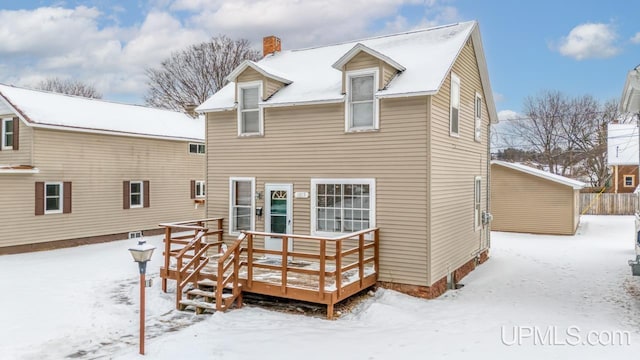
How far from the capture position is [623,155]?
3288cm

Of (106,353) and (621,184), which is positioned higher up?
(621,184)

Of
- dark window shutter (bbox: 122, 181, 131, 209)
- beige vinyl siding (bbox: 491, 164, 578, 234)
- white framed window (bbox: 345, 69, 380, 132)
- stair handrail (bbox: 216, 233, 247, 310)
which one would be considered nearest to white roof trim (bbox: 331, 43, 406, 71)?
white framed window (bbox: 345, 69, 380, 132)

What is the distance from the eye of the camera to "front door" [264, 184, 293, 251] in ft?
37.9

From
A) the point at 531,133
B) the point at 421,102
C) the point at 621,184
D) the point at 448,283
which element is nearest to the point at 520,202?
the point at 448,283

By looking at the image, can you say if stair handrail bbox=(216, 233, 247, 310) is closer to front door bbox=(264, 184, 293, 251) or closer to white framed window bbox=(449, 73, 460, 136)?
front door bbox=(264, 184, 293, 251)

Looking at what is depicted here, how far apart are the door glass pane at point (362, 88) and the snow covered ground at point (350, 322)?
443 cm

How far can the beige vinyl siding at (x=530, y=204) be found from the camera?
70.7 feet

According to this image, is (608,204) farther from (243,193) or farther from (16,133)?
(16,133)

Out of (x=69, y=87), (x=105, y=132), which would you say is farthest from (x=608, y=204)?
(x=69, y=87)

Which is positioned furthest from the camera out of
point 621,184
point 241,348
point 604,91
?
point 604,91

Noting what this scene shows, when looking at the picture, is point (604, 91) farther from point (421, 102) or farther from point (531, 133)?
point (421, 102)

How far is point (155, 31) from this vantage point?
3647cm

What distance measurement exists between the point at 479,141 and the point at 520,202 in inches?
370

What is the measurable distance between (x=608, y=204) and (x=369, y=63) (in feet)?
92.5
